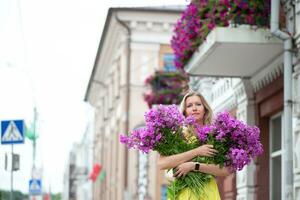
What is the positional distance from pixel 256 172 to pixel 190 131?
866cm

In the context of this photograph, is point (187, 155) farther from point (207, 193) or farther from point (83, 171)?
point (83, 171)

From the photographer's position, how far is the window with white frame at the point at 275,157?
45.5 feet

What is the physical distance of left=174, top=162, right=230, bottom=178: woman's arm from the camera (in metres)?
5.84

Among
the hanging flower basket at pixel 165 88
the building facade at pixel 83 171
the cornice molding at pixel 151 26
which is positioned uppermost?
the cornice molding at pixel 151 26

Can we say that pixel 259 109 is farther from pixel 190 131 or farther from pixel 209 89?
pixel 190 131

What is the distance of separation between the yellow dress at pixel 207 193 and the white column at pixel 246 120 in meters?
8.60

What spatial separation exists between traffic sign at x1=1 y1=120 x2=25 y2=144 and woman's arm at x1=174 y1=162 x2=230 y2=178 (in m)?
12.2

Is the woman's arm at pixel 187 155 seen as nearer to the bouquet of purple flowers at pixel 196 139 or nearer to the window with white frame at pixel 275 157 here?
the bouquet of purple flowers at pixel 196 139

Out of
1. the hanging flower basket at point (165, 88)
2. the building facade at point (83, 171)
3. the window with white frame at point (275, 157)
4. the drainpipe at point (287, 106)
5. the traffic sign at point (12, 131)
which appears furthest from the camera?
the building facade at point (83, 171)

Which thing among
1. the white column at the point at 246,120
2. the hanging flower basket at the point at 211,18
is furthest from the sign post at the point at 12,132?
the white column at the point at 246,120

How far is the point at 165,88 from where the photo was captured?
86.0 ft

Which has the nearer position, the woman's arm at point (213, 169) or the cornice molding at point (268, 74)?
the woman's arm at point (213, 169)

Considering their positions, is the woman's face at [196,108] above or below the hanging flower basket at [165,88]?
below

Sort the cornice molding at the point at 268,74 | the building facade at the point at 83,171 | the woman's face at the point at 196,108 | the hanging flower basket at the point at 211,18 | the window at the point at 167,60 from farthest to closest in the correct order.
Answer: the building facade at the point at 83,171 → the window at the point at 167,60 → the cornice molding at the point at 268,74 → the hanging flower basket at the point at 211,18 → the woman's face at the point at 196,108
